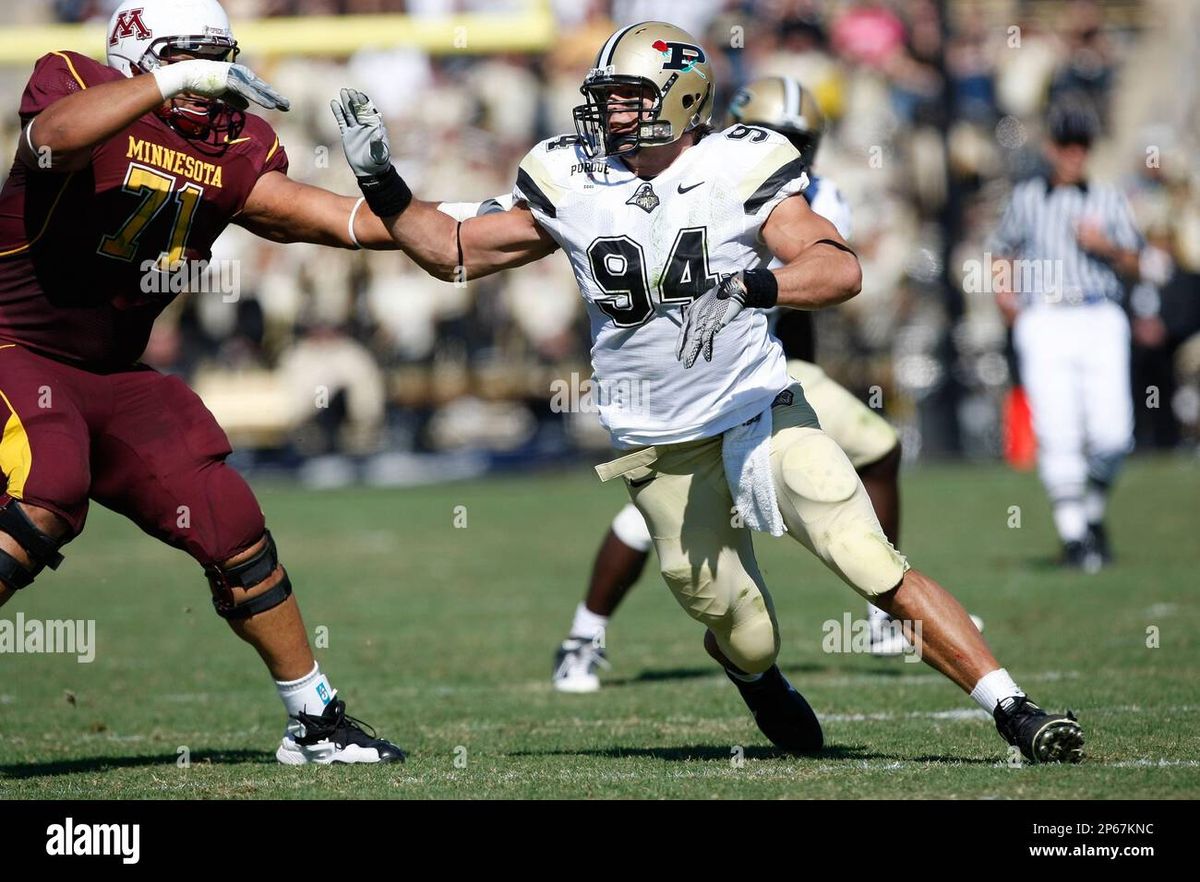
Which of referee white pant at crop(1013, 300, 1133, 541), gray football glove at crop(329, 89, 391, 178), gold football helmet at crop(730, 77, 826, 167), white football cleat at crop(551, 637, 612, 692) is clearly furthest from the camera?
referee white pant at crop(1013, 300, 1133, 541)

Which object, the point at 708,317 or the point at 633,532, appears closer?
the point at 708,317

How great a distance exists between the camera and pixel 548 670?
6.61m

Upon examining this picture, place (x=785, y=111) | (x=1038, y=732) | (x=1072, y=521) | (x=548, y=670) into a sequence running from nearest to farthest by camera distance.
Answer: (x=1038, y=732) → (x=785, y=111) → (x=548, y=670) → (x=1072, y=521)

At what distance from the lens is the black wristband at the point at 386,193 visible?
453 cm

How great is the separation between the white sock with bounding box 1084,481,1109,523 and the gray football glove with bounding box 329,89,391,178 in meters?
5.43

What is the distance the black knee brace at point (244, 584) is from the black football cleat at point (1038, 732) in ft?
6.15

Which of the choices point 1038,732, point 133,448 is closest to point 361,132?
point 133,448

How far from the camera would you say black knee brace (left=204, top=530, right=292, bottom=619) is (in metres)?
4.65

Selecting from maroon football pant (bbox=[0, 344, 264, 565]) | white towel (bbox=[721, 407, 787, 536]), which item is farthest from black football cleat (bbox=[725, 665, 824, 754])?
maroon football pant (bbox=[0, 344, 264, 565])

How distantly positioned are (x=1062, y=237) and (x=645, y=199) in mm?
5038

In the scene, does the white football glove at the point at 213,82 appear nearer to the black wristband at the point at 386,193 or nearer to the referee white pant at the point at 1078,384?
the black wristband at the point at 386,193

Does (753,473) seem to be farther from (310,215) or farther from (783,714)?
(310,215)

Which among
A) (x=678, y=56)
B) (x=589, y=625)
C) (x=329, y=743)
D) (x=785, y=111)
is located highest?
(x=785, y=111)

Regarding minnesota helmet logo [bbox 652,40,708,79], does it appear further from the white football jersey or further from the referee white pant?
the referee white pant
